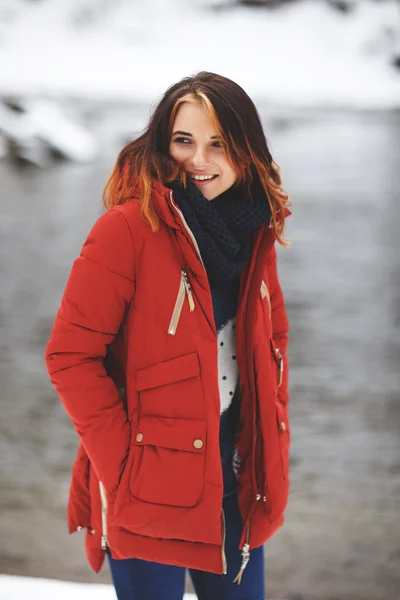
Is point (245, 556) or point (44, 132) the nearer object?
point (245, 556)

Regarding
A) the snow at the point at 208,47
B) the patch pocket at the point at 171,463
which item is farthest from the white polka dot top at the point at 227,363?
the snow at the point at 208,47

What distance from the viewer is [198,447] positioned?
3.60 ft

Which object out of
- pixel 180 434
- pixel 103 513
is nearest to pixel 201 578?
pixel 103 513

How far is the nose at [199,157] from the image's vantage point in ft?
3.63

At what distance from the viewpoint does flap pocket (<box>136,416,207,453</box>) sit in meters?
1.10

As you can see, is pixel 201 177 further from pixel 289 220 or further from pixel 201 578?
pixel 289 220

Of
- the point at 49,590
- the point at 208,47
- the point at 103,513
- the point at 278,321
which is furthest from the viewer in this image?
the point at 208,47

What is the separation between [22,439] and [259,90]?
163cm

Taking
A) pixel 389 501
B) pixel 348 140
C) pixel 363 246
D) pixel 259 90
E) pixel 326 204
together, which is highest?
pixel 259 90

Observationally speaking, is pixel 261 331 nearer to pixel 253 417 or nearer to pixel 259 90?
pixel 253 417

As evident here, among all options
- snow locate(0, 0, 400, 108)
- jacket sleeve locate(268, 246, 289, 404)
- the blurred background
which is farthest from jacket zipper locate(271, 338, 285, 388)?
snow locate(0, 0, 400, 108)

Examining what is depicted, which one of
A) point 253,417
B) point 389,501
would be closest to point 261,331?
point 253,417

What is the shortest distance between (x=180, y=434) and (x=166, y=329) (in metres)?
0.18

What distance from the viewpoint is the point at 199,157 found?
111cm
